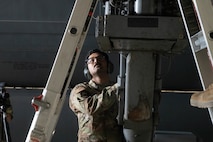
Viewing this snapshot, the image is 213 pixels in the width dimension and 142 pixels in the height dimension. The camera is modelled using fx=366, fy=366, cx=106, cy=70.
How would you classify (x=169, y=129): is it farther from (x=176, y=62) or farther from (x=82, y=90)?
(x=82, y=90)

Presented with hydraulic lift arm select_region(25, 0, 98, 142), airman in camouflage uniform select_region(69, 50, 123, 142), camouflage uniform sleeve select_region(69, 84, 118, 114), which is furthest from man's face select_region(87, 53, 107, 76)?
hydraulic lift arm select_region(25, 0, 98, 142)

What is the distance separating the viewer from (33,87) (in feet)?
10.6

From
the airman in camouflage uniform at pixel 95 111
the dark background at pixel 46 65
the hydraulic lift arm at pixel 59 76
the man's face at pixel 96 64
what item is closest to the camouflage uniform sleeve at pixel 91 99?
the airman in camouflage uniform at pixel 95 111

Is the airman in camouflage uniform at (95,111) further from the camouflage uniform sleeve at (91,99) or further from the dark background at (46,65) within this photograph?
the dark background at (46,65)

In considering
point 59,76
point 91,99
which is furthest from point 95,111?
point 59,76

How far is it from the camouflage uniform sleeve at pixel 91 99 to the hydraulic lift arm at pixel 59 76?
62 cm

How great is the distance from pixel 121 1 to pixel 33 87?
187 cm

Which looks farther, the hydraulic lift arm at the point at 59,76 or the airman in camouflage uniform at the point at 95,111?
the airman in camouflage uniform at the point at 95,111

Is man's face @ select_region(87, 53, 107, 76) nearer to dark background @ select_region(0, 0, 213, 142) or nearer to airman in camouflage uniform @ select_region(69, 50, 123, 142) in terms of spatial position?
airman in camouflage uniform @ select_region(69, 50, 123, 142)

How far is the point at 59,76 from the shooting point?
1.21 m

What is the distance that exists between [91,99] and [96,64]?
0.32 meters

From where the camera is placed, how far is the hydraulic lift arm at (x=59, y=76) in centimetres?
119

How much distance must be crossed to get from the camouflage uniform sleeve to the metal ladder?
682 mm

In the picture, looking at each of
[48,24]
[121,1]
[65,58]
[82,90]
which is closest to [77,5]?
[65,58]
